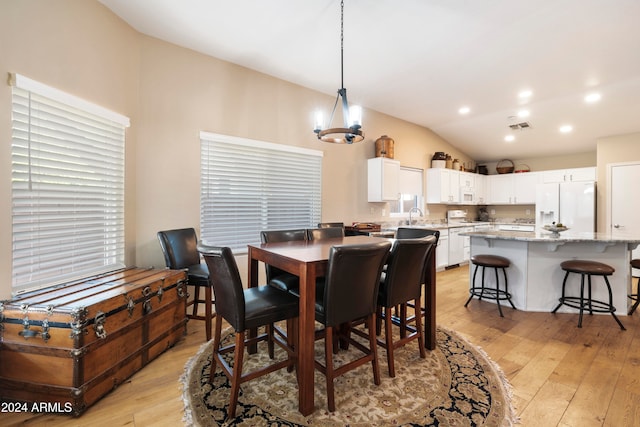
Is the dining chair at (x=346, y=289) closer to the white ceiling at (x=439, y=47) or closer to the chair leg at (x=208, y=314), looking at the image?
the chair leg at (x=208, y=314)

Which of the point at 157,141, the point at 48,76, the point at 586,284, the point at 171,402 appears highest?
the point at 48,76

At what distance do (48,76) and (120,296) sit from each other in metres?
1.64

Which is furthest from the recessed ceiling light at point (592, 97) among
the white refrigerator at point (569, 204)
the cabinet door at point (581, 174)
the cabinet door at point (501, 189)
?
the cabinet door at point (501, 189)

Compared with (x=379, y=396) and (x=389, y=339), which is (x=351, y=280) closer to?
(x=389, y=339)

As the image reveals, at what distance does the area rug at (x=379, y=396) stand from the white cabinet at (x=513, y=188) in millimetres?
5352

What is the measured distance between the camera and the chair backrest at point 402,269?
76.5 inches

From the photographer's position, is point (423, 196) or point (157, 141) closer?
point (157, 141)

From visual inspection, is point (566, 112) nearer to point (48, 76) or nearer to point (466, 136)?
point (466, 136)

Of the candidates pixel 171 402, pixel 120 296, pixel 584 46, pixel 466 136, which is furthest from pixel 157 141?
pixel 466 136

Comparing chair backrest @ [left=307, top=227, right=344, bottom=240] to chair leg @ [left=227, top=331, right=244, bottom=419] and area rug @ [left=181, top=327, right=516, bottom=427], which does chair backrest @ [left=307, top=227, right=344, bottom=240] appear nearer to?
area rug @ [left=181, top=327, right=516, bottom=427]

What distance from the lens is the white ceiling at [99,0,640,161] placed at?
8.07ft

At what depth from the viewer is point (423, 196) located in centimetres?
585

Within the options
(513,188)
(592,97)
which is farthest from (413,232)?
(513,188)

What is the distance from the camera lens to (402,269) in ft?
6.61
